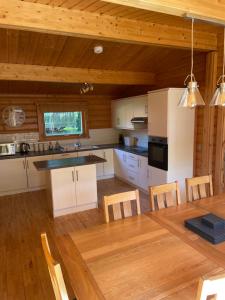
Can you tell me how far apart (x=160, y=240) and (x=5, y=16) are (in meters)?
2.37

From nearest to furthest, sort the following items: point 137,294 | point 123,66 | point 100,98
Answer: point 137,294 → point 123,66 → point 100,98

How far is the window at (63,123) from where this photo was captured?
18.6 feet

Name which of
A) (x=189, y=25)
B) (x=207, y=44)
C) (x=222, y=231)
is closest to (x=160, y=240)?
(x=222, y=231)

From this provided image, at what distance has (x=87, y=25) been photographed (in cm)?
237

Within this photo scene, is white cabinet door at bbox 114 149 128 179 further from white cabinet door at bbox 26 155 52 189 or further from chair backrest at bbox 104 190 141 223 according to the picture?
chair backrest at bbox 104 190 141 223

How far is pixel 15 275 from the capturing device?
2.30 m

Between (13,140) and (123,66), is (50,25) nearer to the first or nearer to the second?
(123,66)

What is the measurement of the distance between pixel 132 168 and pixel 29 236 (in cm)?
259

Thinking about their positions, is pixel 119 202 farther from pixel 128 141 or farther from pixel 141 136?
pixel 128 141

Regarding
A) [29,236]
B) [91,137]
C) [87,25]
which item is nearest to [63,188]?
[29,236]

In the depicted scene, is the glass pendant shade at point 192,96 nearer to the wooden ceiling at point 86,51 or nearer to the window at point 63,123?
the wooden ceiling at point 86,51

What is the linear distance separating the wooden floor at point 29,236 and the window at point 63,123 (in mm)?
1690

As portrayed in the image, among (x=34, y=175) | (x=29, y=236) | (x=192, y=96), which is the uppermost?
(x=192, y=96)

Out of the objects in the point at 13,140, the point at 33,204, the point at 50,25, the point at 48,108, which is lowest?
the point at 33,204
